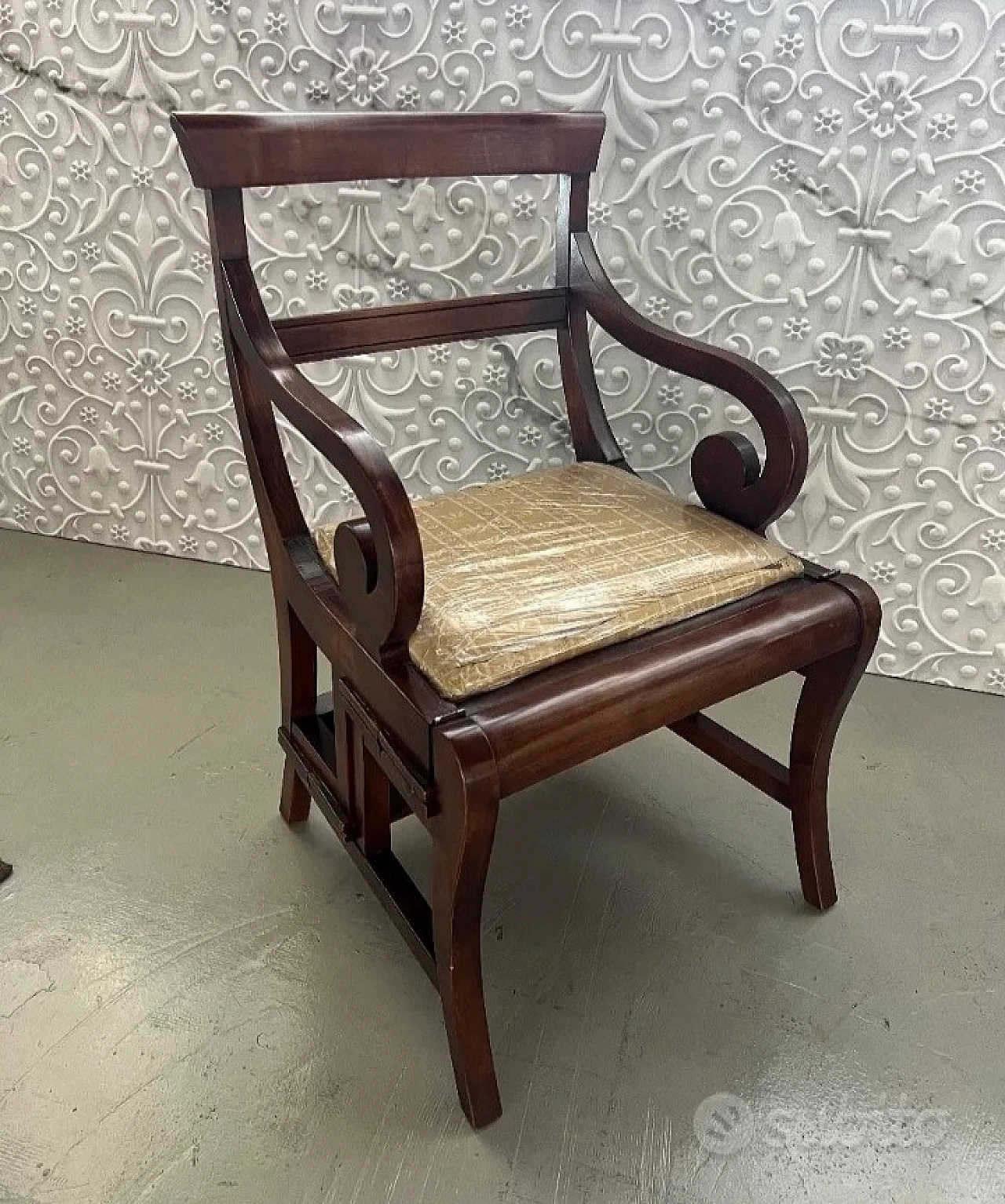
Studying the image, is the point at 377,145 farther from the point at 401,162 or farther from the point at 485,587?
the point at 485,587

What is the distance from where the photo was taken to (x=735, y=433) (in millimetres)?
1233

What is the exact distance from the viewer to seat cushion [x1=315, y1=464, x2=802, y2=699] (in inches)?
38.1

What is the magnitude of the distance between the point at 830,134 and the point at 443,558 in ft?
A: 3.11

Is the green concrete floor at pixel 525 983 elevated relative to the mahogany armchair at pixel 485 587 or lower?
lower

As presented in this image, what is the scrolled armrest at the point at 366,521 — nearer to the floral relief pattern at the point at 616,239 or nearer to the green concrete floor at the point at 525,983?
the green concrete floor at the point at 525,983

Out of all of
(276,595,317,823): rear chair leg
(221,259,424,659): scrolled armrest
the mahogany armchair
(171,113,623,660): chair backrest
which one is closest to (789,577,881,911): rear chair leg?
the mahogany armchair

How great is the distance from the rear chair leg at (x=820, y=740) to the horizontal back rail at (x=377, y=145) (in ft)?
2.18

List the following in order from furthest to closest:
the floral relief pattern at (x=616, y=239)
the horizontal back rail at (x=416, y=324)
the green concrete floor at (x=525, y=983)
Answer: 1. the floral relief pattern at (x=616, y=239)
2. the horizontal back rail at (x=416, y=324)
3. the green concrete floor at (x=525, y=983)

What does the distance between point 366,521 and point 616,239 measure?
93 cm

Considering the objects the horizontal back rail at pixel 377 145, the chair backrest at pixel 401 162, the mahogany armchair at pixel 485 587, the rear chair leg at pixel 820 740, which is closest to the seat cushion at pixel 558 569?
the mahogany armchair at pixel 485 587

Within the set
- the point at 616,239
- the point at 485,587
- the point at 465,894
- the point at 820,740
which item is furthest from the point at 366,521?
the point at 616,239

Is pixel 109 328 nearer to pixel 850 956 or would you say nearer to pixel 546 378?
pixel 546 378

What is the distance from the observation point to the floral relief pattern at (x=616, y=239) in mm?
1482

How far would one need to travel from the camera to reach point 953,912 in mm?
1362
